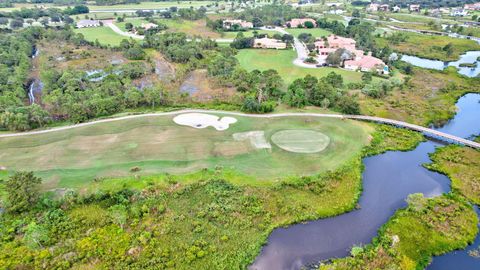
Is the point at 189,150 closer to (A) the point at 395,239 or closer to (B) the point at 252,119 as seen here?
(B) the point at 252,119

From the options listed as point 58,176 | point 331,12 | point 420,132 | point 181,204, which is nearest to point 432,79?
point 420,132

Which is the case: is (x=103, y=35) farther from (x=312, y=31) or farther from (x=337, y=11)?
(x=337, y=11)

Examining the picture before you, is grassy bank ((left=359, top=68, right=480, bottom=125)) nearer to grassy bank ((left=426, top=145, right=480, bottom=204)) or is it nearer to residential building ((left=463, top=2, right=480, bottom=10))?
grassy bank ((left=426, top=145, right=480, bottom=204))

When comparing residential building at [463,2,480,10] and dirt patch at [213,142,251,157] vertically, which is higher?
residential building at [463,2,480,10]

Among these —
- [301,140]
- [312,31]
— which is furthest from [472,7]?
[301,140]

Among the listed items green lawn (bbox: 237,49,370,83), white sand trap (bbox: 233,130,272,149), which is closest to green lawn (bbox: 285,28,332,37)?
green lawn (bbox: 237,49,370,83)

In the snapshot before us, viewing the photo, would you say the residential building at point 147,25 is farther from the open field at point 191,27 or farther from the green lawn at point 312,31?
the green lawn at point 312,31

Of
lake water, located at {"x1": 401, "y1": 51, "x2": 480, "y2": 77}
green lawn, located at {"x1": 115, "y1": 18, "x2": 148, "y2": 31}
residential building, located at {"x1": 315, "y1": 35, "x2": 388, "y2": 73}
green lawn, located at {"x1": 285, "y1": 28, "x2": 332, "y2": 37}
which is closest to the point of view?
residential building, located at {"x1": 315, "y1": 35, "x2": 388, "y2": 73}
